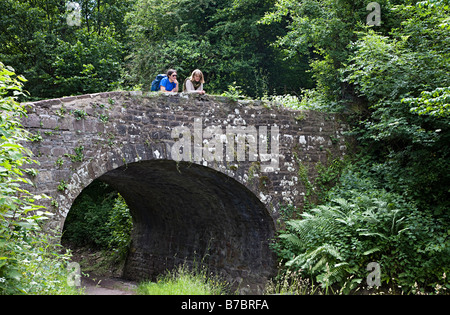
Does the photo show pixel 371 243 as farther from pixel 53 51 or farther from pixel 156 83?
pixel 53 51

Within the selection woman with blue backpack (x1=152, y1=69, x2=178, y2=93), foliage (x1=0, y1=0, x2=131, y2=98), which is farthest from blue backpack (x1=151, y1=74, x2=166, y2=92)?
foliage (x1=0, y1=0, x2=131, y2=98)

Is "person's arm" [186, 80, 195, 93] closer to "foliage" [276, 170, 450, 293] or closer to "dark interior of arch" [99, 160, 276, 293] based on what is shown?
"dark interior of arch" [99, 160, 276, 293]

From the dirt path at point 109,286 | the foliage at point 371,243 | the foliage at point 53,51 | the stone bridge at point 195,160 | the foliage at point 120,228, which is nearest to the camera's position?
the stone bridge at point 195,160

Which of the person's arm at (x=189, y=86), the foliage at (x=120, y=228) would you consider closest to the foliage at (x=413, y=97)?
the person's arm at (x=189, y=86)

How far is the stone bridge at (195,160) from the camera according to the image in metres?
6.33

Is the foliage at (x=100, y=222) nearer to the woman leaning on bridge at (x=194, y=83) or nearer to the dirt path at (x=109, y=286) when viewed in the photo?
the dirt path at (x=109, y=286)

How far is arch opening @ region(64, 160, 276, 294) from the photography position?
834cm

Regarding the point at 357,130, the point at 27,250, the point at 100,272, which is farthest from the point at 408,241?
the point at 100,272

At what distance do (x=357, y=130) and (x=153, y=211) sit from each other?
19.1 ft

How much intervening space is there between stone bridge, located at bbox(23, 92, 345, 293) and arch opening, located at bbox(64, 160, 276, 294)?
0.09 feet

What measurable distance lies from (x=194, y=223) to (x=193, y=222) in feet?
0.14

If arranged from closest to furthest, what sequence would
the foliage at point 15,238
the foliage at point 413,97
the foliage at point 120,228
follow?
the foliage at point 15,238, the foliage at point 413,97, the foliage at point 120,228

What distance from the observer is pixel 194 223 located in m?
10.4

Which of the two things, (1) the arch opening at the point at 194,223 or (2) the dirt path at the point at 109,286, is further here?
(2) the dirt path at the point at 109,286
